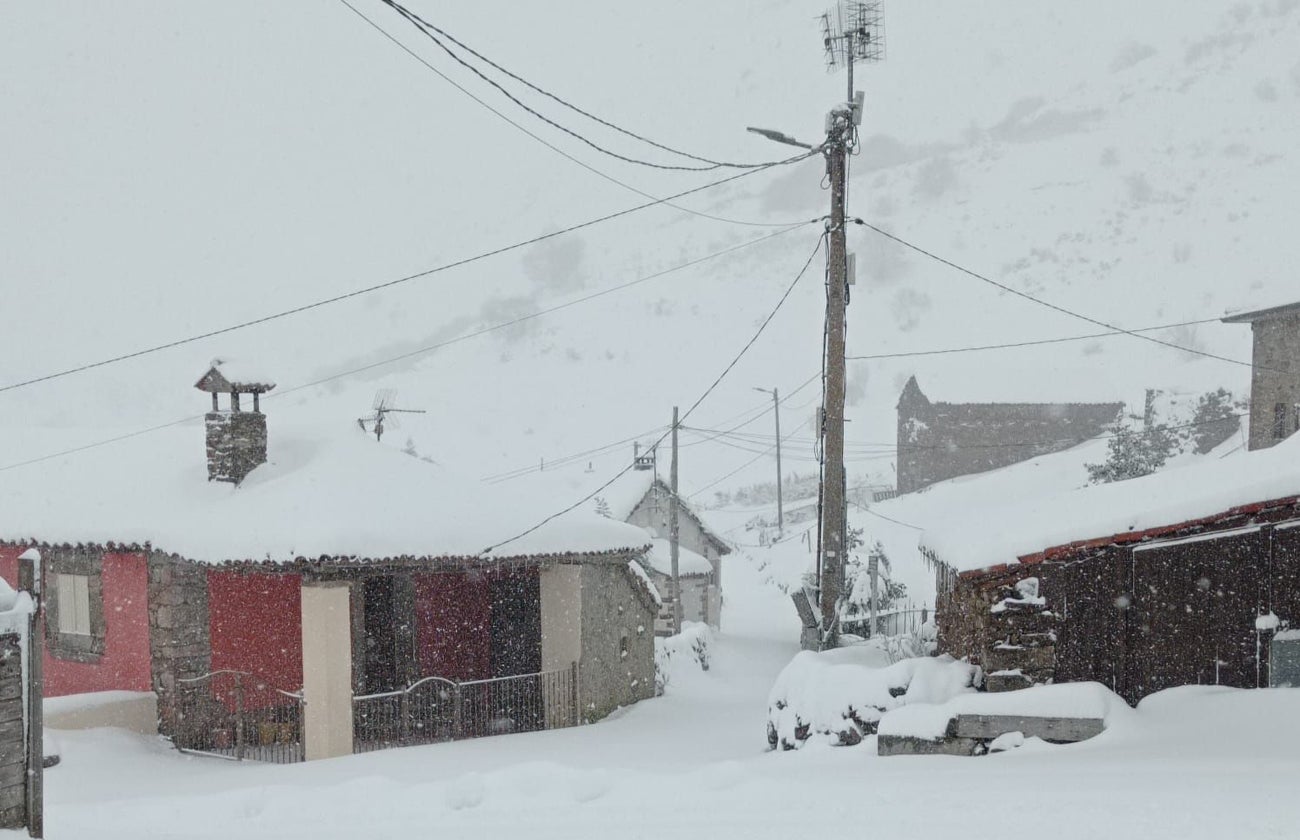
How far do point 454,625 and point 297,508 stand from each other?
4.49 meters

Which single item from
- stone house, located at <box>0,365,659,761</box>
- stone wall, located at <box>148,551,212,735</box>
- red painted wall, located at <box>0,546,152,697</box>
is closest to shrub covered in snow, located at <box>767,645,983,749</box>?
stone house, located at <box>0,365,659,761</box>

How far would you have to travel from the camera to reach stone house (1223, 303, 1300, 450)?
23.9 meters

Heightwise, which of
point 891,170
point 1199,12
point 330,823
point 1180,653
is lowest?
point 330,823

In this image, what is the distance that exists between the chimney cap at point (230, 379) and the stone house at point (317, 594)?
0.17 ft

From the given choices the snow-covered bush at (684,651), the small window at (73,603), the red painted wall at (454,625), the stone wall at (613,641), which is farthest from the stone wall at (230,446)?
the snow-covered bush at (684,651)

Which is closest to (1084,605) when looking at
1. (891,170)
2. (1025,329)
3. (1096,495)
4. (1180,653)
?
(1180,653)

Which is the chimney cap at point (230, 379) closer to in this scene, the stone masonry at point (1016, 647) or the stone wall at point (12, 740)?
the stone wall at point (12, 740)

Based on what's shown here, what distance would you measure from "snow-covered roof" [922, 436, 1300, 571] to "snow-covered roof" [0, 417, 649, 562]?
6.28m

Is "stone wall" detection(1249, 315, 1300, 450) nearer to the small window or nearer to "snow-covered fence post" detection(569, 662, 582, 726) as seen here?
"snow-covered fence post" detection(569, 662, 582, 726)

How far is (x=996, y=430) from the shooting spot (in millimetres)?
50375

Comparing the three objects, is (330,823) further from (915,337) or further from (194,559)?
(915,337)

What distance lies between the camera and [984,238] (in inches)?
6176

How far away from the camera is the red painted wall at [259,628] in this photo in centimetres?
1461

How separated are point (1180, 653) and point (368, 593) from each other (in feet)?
36.6
